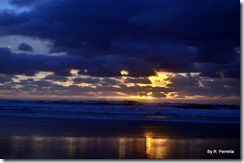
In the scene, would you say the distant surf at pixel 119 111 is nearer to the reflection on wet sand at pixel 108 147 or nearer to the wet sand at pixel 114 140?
the wet sand at pixel 114 140

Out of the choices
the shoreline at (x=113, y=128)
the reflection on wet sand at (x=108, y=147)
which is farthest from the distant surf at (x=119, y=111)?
the reflection on wet sand at (x=108, y=147)

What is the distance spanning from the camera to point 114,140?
22.6ft

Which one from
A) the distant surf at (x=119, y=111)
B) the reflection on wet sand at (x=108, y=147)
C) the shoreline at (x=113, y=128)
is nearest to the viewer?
the reflection on wet sand at (x=108, y=147)

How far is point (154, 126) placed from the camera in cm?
857

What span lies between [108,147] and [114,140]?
550mm

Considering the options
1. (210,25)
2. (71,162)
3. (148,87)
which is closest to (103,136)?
(148,87)

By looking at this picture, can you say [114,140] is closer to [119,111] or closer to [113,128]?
[113,128]

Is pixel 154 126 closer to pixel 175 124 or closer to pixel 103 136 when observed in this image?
pixel 175 124

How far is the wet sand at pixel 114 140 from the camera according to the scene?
5867mm

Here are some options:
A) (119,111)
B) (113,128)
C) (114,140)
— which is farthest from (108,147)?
(119,111)

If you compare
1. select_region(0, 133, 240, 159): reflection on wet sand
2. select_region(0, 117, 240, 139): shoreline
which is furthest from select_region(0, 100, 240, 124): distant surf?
select_region(0, 133, 240, 159): reflection on wet sand

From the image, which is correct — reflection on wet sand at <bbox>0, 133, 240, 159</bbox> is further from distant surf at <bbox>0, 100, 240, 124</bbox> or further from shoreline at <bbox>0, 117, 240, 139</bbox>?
distant surf at <bbox>0, 100, 240, 124</bbox>

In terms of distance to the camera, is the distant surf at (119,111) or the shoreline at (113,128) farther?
the distant surf at (119,111)

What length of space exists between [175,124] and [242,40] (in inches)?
132
